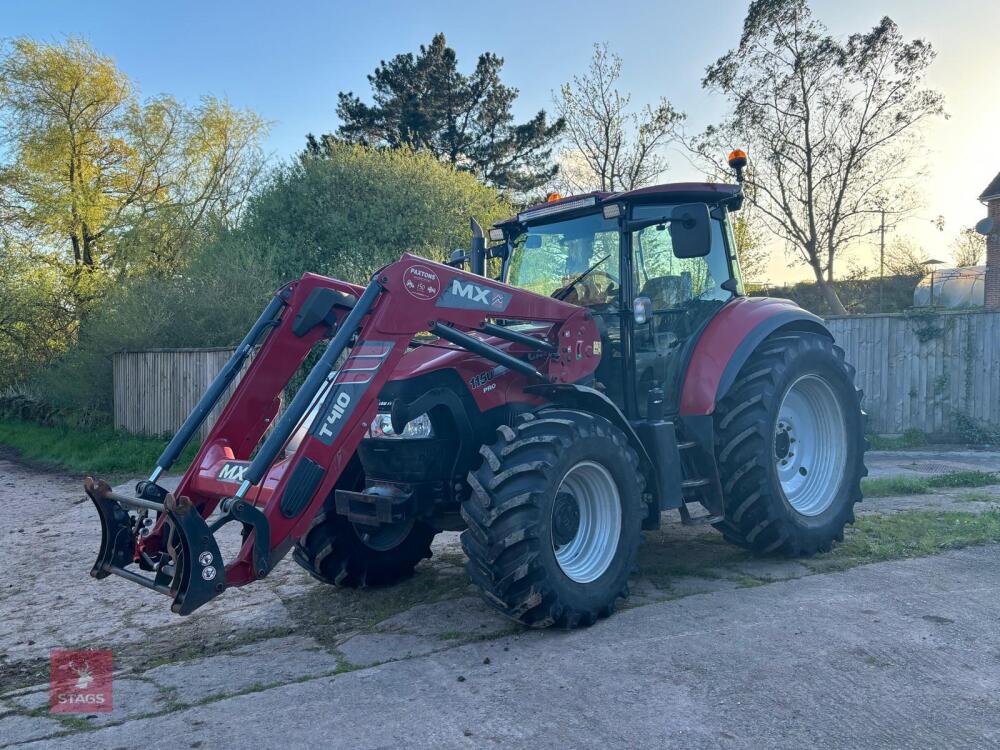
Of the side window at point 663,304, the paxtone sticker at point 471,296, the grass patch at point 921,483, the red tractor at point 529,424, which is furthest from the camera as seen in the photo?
the grass patch at point 921,483

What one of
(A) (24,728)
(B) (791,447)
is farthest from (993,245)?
(A) (24,728)

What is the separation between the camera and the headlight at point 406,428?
189 inches

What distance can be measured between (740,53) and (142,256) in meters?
15.9

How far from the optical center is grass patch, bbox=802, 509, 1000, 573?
19.0 feet

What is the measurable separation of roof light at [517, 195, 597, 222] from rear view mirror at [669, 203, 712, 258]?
68 centimetres

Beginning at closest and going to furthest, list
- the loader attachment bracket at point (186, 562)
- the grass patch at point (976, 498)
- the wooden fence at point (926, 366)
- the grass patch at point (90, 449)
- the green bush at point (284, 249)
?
1. the loader attachment bracket at point (186, 562)
2. the grass patch at point (976, 498)
3. the wooden fence at point (926, 366)
4. the grass patch at point (90, 449)
5. the green bush at point (284, 249)

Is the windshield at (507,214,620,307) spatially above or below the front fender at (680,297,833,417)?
above

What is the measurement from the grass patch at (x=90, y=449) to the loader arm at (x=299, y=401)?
6.86 meters

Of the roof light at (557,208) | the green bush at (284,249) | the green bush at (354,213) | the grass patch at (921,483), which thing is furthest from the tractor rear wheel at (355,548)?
the green bush at (354,213)

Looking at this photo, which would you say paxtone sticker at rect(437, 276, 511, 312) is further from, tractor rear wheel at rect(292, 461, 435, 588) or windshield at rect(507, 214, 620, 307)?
tractor rear wheel at rect(292, 461, 435, 588)

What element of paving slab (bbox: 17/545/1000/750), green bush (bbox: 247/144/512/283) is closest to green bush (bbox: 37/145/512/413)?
green bush (bbox: 247/144/512/283)

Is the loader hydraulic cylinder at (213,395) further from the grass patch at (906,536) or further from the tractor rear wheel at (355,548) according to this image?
the grass patch at (906,536)

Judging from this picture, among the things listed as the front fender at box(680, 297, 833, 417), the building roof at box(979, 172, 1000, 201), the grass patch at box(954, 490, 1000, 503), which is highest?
the building roof at box(979, 172, 1000, 201)

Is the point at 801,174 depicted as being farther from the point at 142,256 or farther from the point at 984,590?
the point at 984,590
